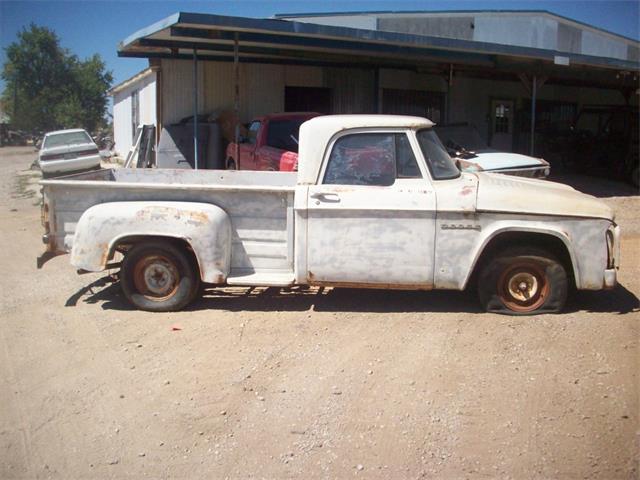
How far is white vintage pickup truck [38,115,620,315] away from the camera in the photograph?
5039 mm

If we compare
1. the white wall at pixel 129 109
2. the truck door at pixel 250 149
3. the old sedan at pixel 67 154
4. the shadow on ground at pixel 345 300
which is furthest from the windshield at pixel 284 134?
the old sedan at pixel 67 154

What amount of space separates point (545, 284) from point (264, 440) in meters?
2.97

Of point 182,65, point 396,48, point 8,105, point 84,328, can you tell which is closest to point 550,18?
point 396,48

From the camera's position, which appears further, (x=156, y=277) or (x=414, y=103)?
(x=414, y=103)

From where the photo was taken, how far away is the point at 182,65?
1394cm

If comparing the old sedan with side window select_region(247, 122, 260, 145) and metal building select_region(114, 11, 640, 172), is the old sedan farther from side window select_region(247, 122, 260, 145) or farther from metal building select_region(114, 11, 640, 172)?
side window select_region(247, 122, 260, 145)

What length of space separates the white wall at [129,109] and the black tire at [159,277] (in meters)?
10.9

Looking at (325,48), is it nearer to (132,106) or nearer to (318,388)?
(318,388)

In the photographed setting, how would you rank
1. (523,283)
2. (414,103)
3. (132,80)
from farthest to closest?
(132,80), (414,103), (523,283)

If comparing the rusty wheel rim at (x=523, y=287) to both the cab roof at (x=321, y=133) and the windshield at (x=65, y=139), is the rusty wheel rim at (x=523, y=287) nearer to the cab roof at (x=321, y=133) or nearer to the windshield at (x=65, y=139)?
the cab roof at (x=321, y=133)

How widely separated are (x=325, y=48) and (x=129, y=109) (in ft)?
37.1

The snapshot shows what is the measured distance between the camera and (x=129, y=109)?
21172 millimetres

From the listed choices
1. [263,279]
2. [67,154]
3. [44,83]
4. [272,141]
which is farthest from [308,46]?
[44,83]

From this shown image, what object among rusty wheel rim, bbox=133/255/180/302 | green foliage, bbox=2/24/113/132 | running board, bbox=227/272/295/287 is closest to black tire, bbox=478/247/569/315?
running board, bbox=227/272/295/287
